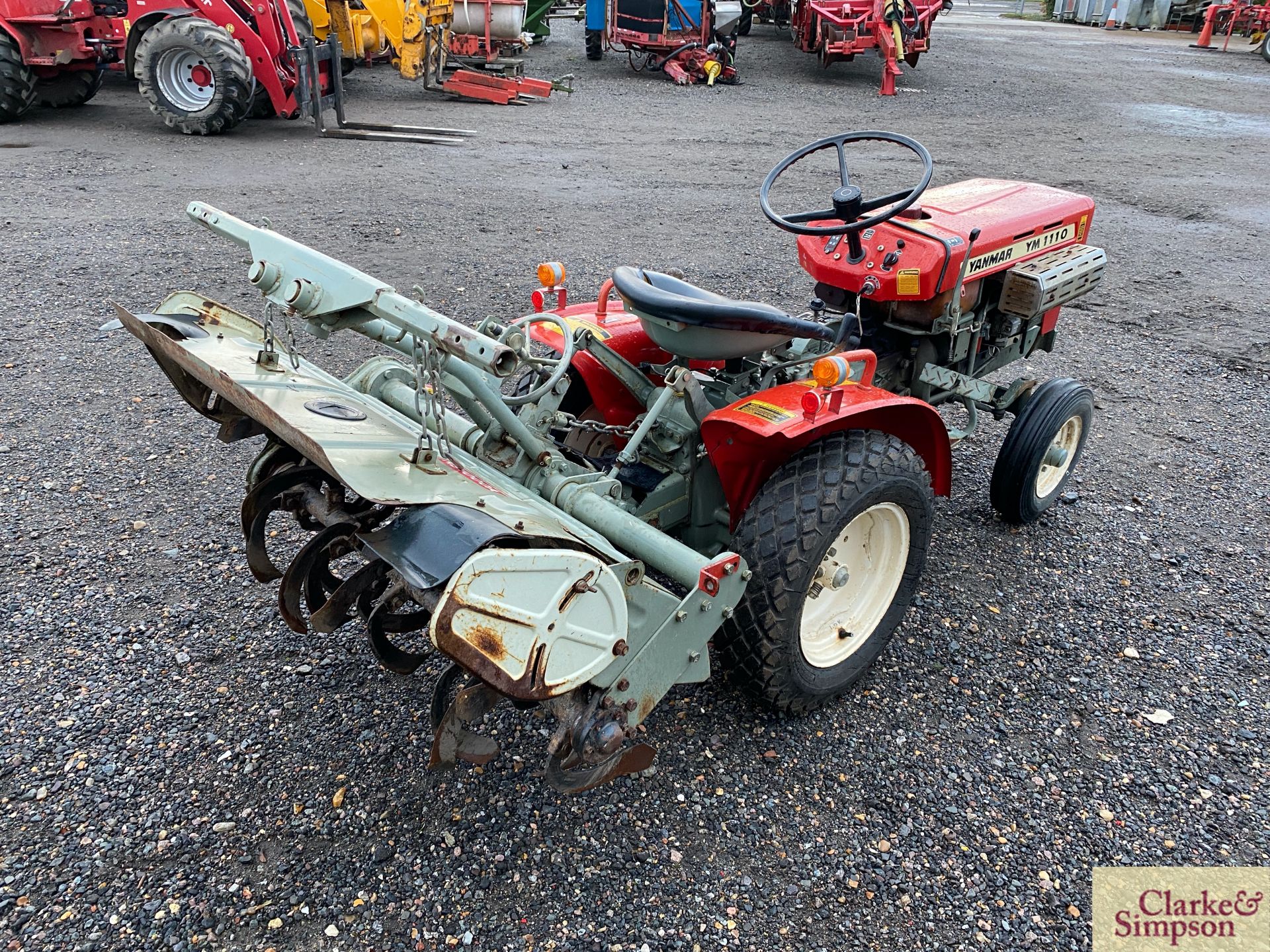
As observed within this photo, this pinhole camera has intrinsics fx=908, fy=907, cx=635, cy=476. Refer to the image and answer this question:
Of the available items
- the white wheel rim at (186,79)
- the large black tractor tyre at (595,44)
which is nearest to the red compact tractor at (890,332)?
the white wheel rim at (186,79)

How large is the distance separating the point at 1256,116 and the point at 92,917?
1504 centimetres

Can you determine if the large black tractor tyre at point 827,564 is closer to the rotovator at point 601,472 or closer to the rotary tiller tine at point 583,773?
the rotovator at point 601,472

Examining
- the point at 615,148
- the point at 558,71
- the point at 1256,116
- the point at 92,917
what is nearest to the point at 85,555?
the point at 92,917

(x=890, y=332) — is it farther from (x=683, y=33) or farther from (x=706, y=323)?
(x=683, y=33)

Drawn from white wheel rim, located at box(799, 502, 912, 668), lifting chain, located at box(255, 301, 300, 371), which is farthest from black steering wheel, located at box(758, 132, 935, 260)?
lifting chain, located at box(255, 301, 300, 371)

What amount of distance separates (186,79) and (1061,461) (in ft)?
28.9

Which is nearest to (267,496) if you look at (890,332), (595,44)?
(890,332)

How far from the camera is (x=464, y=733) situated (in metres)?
1.95

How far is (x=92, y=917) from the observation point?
196 centimetres

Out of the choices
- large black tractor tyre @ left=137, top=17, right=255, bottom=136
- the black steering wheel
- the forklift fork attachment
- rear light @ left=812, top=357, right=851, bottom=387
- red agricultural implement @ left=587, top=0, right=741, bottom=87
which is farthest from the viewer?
red agricultural implement @ left=587, top=0, right=741, bottom=87

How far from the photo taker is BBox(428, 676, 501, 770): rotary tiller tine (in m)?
1.88

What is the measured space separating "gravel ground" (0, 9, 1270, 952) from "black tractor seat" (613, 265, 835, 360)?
3.31 ft

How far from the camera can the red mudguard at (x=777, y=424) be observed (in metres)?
2.31

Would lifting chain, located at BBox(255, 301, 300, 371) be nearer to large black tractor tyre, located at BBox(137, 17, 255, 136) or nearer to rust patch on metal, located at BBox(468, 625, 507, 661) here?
rust patch on metal, located at BBox(468, 625, 507, 661)
